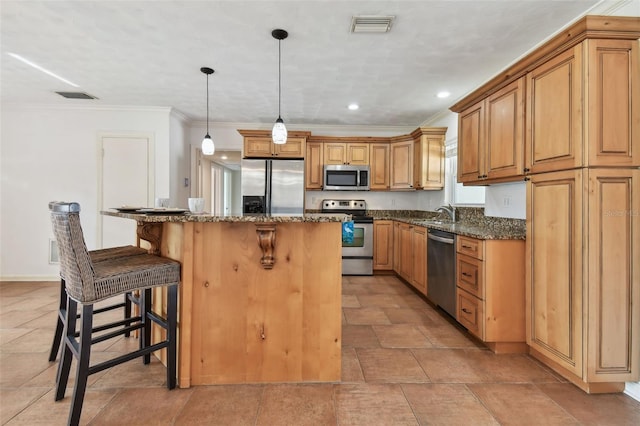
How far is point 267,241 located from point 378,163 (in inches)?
144

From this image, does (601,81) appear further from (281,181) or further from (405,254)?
(281,181)

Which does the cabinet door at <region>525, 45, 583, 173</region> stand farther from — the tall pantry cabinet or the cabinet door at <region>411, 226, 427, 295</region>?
the cabinet door at <region>411, 226, 427, 295</region>

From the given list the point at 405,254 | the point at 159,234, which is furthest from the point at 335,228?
the point at 405,254

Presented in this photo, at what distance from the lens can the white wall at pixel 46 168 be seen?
4219 millimetres

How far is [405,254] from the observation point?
4.16 meters

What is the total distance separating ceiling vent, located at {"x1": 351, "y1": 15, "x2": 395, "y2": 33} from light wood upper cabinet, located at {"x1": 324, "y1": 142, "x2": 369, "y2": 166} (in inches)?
106

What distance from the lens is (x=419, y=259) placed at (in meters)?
3.64

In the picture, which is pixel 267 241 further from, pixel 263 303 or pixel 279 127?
pixel 279 127

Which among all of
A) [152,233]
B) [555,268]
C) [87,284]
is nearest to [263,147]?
[152,233]

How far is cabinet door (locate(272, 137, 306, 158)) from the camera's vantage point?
473 centimetres

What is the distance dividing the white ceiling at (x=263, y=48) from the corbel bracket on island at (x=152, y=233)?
151 centimetres

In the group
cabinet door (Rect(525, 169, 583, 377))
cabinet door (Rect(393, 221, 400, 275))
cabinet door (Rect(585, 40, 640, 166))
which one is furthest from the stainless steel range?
cabinet door (Rect(585, 40, 640, 166))

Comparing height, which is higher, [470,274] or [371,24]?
[371,24]

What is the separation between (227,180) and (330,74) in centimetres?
562
